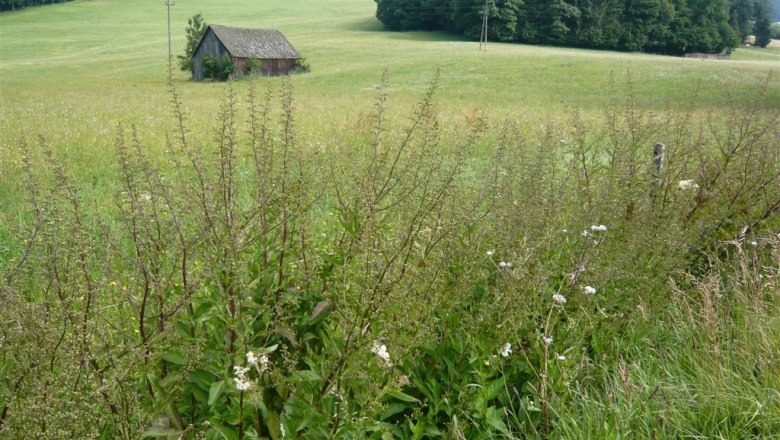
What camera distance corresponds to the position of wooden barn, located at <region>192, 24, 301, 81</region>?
44.1m

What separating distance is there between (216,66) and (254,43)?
15.1 ft

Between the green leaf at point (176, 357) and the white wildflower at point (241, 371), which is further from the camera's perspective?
the green leaf at point (176, 357)

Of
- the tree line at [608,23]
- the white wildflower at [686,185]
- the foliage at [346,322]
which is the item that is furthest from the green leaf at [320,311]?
the tree line at [608,23]

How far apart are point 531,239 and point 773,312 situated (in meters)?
1.62

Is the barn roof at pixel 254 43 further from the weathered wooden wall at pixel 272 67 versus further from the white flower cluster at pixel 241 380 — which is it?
the white flower cluster at pixel 241 380

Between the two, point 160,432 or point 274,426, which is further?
point 274,426

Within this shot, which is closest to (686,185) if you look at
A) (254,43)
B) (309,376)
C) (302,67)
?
(309,376)

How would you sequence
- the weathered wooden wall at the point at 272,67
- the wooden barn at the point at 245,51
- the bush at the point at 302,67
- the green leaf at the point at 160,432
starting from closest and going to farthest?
the green leaf at the point at 160,432, the bush at the point at 302,67, the wooden barn at the point at 245,51, the weathered wooden wall at the point at 272,67

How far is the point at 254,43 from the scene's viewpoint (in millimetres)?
46312

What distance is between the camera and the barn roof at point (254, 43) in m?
44.4

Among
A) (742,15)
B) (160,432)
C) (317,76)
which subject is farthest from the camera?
(742,15)

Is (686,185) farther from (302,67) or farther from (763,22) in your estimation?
(763,22)

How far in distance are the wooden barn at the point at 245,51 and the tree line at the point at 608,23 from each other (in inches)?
1138

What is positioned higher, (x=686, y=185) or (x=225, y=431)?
(x=686, y=185)
